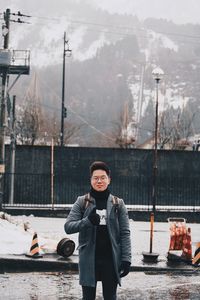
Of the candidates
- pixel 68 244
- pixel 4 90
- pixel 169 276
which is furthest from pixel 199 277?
pixel 4 90

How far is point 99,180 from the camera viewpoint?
19.2 feet

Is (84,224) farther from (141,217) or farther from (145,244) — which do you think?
(141,217)

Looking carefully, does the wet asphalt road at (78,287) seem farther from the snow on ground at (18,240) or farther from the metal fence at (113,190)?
the metal fence at (113,190)

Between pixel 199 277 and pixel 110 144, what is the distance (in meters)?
61.3

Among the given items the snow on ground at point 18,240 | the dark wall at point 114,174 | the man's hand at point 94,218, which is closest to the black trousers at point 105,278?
the man's hand at point 94,218

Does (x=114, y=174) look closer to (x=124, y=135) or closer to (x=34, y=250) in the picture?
(x=34, y=250)

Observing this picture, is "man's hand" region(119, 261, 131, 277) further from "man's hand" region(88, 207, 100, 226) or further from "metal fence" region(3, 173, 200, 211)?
"metal fence" region(3, 173, 200, 211)

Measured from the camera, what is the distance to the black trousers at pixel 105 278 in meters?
5.84

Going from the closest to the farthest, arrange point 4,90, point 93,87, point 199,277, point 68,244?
point 199,277 < point 68,244 < point 4,90 < point 93,87

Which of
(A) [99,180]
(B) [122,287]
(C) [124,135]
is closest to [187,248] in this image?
(B) [122,287]

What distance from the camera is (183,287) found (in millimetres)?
9820

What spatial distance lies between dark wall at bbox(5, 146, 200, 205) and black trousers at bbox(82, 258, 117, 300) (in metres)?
20.4

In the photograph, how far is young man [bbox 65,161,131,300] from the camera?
581 centimetres

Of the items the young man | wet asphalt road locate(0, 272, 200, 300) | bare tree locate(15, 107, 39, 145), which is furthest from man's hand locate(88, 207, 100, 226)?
bare tree locate(15, 107, 39, 145)
